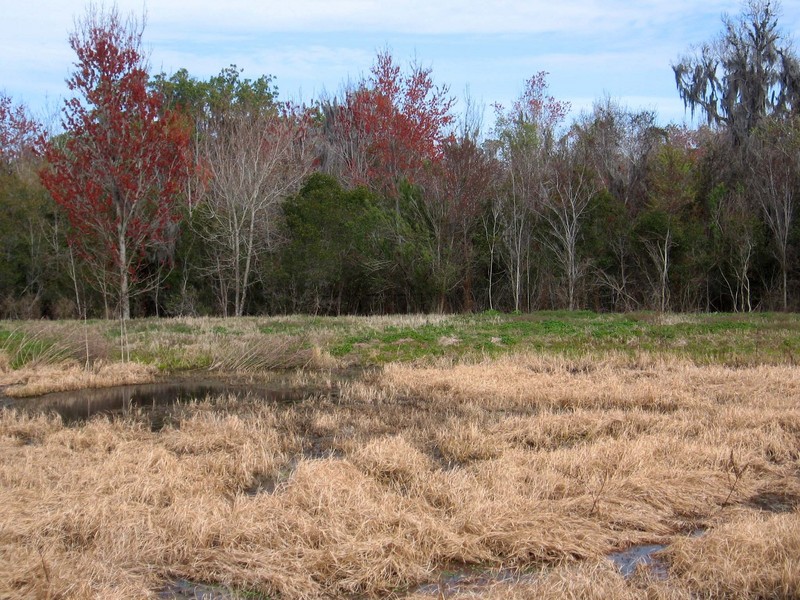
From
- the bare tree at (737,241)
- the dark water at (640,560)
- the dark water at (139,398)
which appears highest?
the bare tree at (737,241)

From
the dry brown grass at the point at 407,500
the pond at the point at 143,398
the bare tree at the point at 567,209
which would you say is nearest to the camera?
the dry brown grass at the point at 407,500

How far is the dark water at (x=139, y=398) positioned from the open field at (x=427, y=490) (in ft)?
1.67

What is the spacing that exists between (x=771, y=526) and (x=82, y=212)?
77.3 ft

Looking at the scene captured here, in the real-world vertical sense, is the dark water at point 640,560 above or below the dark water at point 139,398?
below

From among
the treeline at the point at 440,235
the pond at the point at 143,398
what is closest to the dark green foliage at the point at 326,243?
the treeline at the point at 440,235

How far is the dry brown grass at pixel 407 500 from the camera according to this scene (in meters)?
5.54

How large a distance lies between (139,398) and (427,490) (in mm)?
8088

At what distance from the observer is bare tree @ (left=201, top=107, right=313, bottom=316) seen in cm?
2838

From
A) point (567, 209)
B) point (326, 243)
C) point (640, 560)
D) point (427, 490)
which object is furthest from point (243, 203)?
point (640, 560)

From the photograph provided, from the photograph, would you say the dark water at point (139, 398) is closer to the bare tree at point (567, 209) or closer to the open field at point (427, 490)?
the open field at point (427, 490)

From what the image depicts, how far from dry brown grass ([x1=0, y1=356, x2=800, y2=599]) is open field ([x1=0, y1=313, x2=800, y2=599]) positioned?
0.02 m

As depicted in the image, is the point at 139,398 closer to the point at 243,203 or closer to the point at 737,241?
the point at 243,203

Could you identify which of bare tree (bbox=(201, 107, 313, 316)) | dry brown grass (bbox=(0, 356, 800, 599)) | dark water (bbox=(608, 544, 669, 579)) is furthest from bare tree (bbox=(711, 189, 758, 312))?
dark water (bbox=(608, 544, 669, 579))

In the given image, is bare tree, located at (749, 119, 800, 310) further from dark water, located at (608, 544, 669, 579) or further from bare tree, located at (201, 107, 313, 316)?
dark water, located at (608, 544, 669, 579)
